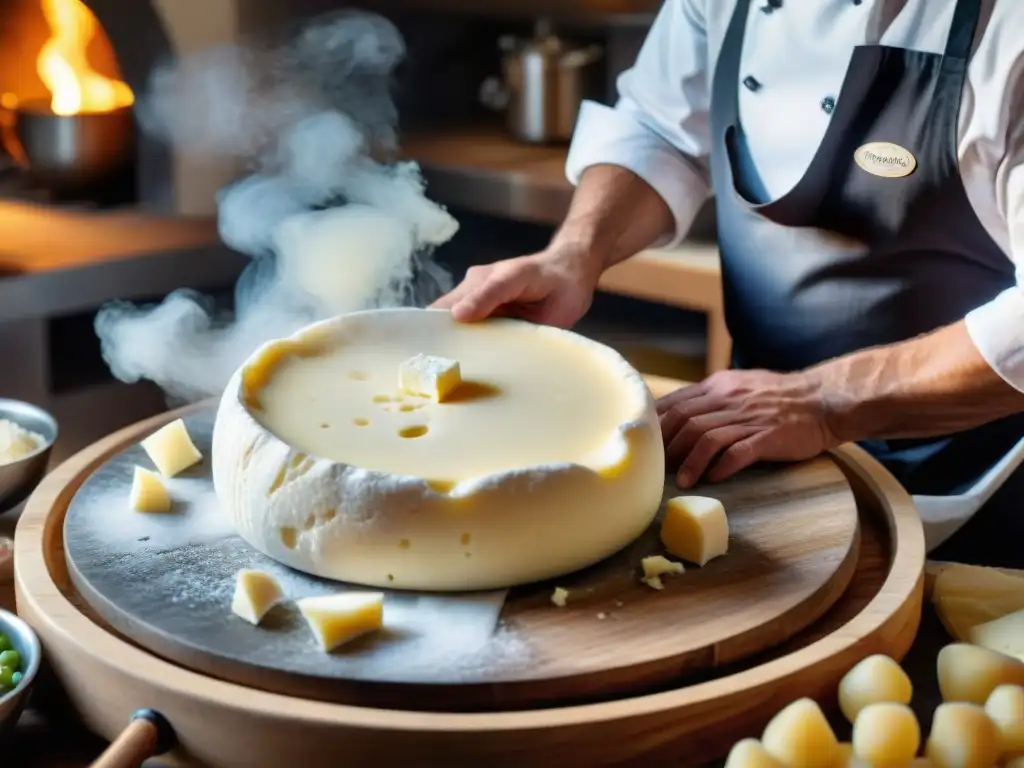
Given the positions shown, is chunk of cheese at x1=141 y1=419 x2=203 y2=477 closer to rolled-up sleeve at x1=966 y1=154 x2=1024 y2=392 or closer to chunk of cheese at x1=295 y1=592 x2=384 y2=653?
chunk of cheese at x1=295 y1=592 x2=384 y2=653

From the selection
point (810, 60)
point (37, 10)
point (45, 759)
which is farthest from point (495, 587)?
point (37, 10)

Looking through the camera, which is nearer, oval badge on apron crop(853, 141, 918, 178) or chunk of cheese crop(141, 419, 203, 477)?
chunk of cheese crop(141, 419, 203, 477)

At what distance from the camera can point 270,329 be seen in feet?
5.21

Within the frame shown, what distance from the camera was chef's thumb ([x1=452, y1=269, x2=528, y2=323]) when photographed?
143 centimetres

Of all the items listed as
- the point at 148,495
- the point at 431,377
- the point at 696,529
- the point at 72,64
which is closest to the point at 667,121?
the point at 431,377

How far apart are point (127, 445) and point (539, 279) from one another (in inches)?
21.1

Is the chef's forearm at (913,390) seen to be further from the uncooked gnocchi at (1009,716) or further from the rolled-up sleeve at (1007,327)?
the uncooked gnocchi at (1009,716)

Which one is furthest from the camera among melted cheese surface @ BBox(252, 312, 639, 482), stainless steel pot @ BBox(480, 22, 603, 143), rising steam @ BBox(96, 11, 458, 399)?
stainless steel pot @ BBox(480, 22, 603, 143)

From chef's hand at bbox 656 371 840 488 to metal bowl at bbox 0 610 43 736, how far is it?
2.13 ft

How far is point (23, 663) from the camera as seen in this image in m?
1.01

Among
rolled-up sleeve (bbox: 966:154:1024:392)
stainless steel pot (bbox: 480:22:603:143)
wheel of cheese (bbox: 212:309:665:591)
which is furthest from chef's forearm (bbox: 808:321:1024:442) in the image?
stainless steel pot (bbox: 480:22:603:143)

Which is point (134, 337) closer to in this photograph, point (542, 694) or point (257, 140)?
point (542, 694)

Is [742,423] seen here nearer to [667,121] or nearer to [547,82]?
[667,121]

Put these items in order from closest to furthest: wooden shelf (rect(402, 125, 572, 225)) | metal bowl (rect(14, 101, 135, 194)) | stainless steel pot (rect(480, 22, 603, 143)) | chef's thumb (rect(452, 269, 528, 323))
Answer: chef's thumb (rect(452, 269, 528, 323)), metal bowl (rect(14, 101, 135, 194)), wooden shelf (rect(402, 125, 572, 225)), stainless steel pot (rect(480, 22, 603, 143))
